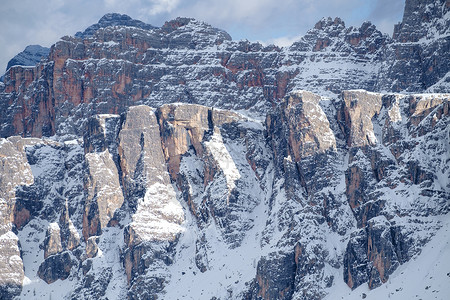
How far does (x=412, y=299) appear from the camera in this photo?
620 ft

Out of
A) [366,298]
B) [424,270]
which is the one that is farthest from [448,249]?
[366,298]

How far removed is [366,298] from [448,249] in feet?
60.2

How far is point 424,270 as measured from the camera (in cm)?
19475

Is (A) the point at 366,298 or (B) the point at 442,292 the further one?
(A) the point at 366,298

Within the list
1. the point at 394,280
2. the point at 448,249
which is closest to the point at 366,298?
the point at 394,280

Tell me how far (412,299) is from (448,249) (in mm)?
13437

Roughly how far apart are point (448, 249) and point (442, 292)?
1246 centimetres

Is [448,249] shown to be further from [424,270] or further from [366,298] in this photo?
[366,298]

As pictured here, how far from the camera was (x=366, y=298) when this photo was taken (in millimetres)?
197875

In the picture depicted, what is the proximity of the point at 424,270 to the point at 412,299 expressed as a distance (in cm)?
806

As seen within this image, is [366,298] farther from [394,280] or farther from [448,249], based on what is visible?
[448,249]

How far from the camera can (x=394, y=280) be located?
7790 inches

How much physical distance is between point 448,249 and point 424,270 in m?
6.21

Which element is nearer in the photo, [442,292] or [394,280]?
[442,292]
